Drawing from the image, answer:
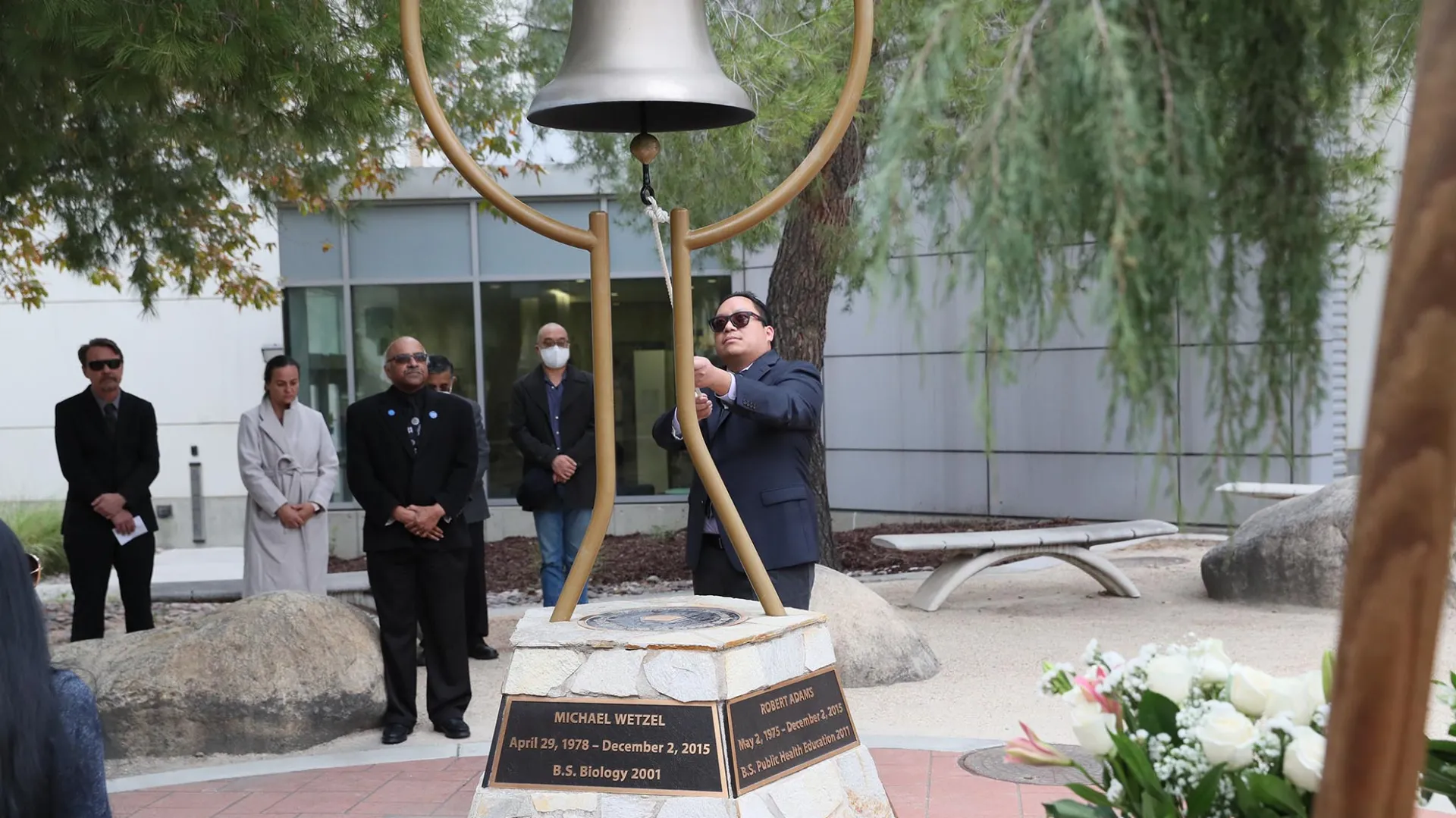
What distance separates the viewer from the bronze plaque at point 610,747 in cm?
343

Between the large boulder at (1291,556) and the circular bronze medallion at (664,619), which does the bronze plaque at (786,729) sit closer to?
the circular bronze medallion at (664,619)

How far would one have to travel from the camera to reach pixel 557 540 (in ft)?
27.5

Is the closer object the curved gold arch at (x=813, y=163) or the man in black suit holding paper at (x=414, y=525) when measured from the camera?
the curved gold arch at (x=813, y=163)

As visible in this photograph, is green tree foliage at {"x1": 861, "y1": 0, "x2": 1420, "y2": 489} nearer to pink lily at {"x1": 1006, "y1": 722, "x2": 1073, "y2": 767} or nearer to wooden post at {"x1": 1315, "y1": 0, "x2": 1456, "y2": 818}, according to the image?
wooden post at {"x1": 1315, "y1": 0, "x2": 1456, "y2": 818}

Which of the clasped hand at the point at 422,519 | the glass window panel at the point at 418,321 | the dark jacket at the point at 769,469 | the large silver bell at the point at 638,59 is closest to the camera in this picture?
the large silver bell at the point at 638,59

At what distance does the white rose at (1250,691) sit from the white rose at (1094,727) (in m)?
0.19

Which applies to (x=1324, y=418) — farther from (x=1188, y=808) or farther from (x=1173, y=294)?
(x=1188, y=808)

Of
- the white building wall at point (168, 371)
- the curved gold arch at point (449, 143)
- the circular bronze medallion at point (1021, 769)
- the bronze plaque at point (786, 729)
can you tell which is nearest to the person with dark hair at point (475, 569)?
the circular bronze medallion at point (1021, 769)

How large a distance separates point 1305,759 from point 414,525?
16.3 ft

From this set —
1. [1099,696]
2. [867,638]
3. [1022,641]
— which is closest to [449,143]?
[1099,696]

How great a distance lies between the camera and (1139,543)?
14258 mm

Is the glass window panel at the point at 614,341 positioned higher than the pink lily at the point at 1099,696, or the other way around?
the glass window panel at the point at 614,341

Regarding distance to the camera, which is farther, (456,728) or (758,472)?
(456,728)

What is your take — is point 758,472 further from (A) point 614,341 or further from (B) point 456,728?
(A) point 614,341
